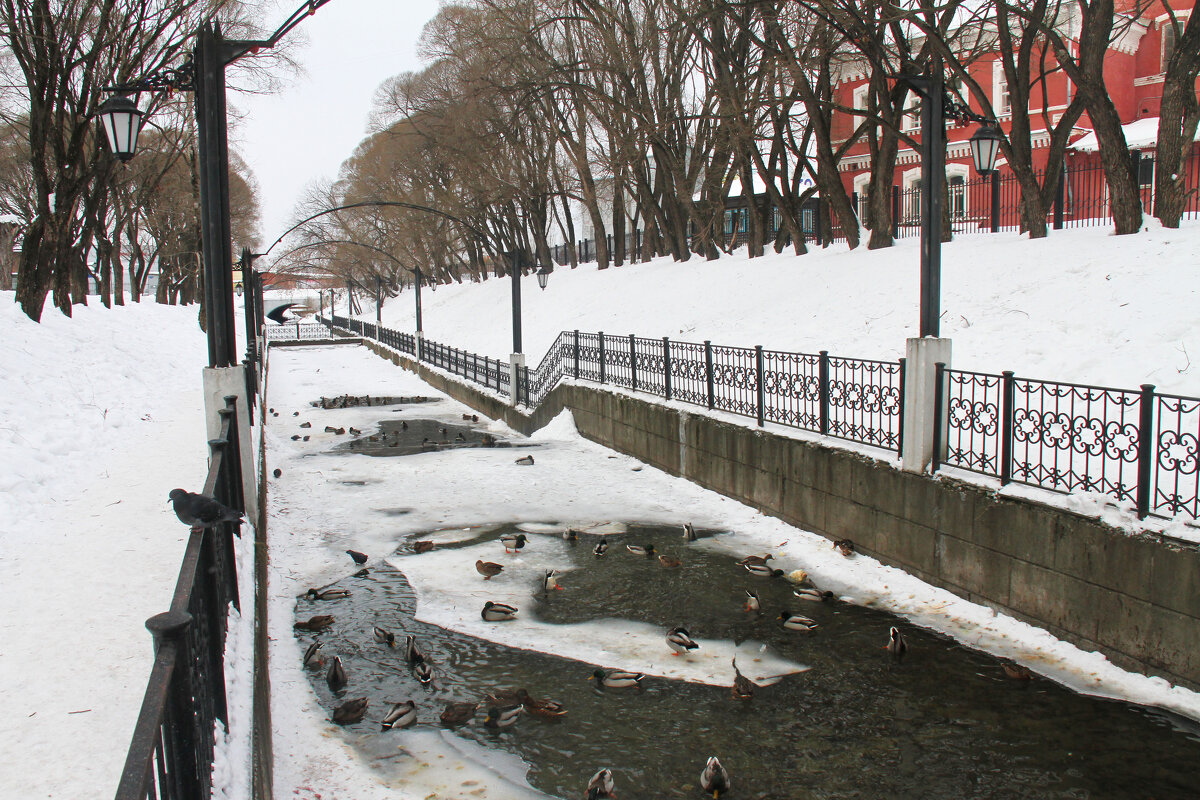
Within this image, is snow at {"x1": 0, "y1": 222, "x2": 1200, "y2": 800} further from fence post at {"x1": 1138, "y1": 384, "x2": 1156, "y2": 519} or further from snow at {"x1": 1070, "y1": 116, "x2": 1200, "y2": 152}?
snow at {"x1": 1070, "y1": 116, "x2": 1200, "y2": 152}

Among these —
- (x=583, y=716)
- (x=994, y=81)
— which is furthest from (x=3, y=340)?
(x=994, y=81)

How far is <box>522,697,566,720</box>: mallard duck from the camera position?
5.71m

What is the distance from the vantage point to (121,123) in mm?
9094

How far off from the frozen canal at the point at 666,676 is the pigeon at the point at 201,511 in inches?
57.6

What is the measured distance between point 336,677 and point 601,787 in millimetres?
2270

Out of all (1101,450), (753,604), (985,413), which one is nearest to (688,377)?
(985,413)

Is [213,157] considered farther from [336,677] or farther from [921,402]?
[921,402]

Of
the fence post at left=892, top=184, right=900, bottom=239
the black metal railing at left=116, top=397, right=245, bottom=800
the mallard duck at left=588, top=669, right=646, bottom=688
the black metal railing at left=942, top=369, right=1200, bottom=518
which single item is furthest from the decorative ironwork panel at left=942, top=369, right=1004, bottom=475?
the fence post at left=892, top=184, right=900, bottom=239

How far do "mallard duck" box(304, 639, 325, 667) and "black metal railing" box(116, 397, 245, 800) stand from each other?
1237 millimetres

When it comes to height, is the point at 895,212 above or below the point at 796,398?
above

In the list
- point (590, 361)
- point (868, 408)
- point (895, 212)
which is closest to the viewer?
point (868, 408)

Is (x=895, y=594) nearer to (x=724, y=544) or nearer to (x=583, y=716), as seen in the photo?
(x=724, y=544)

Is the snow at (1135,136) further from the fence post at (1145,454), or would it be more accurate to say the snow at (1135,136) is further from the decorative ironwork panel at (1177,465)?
the fence post at (1145,454)

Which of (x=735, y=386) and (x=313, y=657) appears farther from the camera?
(x=735, y=386)
